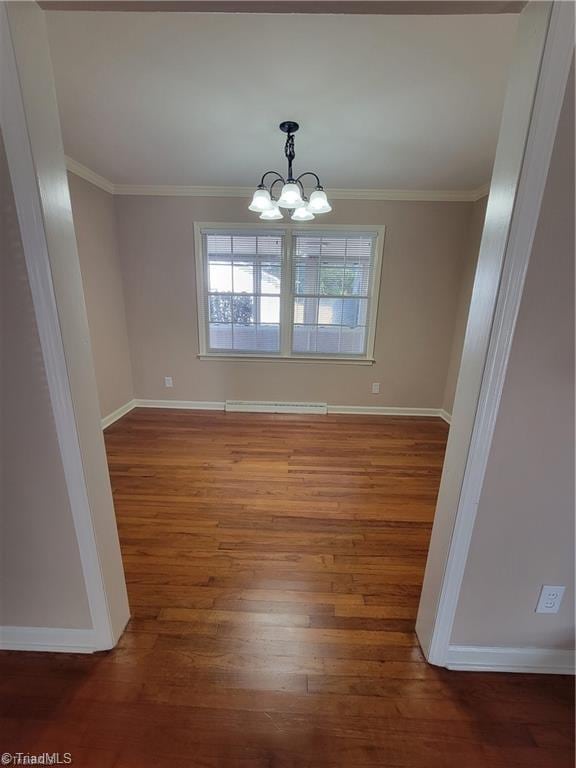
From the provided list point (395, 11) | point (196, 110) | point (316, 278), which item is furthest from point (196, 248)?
point (395, 11)

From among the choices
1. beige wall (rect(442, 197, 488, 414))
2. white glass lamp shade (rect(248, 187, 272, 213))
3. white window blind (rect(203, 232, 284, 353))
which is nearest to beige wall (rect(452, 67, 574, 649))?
white glass lamp shade (rect(248, 187, 272, 213))

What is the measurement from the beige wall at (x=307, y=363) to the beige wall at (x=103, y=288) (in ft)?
0.41

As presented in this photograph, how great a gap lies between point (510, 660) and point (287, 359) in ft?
9.83

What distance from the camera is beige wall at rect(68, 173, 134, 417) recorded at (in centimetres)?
290

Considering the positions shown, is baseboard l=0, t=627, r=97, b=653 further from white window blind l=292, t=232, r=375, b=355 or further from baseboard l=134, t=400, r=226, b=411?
white window blind l=292, t=232, r=375, b=355

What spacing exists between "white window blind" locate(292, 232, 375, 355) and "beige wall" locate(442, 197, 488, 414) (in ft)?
3.30

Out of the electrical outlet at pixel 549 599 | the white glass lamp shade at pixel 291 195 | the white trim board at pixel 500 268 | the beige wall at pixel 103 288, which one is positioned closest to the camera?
the white trim board at pixel 500 268

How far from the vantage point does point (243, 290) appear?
140 inches

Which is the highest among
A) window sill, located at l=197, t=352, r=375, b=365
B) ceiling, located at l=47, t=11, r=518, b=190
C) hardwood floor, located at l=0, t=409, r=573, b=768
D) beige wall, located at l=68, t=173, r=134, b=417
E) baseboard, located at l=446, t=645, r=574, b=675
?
ceiling, located at l=47, t=11, r=518, b=190

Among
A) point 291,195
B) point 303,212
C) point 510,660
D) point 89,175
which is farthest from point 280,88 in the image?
point 510,660

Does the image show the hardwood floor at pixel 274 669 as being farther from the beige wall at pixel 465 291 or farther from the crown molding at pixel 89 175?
the crown molding at pixel 89 175

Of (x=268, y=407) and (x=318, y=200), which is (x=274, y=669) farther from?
(x=268, y=407)

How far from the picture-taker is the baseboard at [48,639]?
A: 123cm

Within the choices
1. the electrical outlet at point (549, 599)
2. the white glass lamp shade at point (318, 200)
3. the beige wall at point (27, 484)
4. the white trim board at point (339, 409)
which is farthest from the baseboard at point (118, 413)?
the electrical outlet at point (549, 599)
